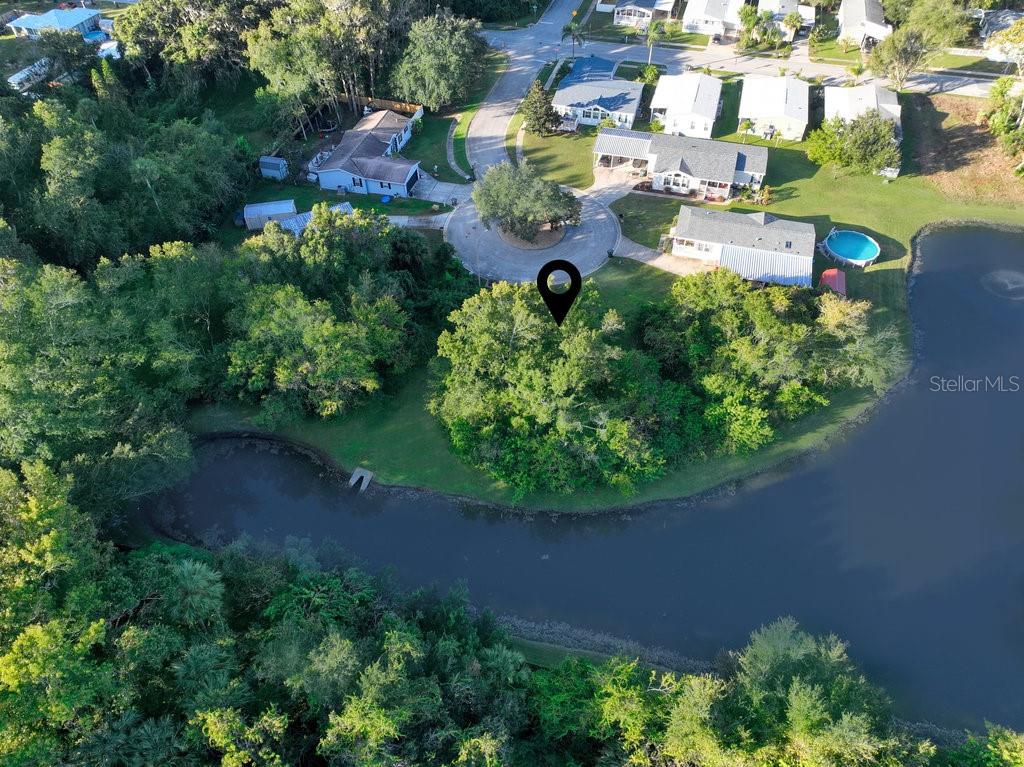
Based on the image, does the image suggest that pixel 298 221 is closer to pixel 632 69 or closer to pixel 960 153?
pixel 632 69

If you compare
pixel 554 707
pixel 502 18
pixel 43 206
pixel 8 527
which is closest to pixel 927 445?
pixel 554 707

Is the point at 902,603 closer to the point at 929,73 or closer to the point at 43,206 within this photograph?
the point at 43,206

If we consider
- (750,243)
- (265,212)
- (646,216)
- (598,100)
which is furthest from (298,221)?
(750,243)

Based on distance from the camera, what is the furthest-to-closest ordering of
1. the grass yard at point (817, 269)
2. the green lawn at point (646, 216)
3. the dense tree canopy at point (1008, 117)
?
1. the dense tree canopy at point (1008, 117)
2. the green lawn at point (646, 216)
3. the grass yard at point (817, 269)

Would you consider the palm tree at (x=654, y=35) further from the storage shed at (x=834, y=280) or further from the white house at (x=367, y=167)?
the storage shed at (x=834, y=280)

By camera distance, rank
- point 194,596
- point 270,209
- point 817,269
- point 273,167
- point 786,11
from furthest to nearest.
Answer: point 786,11
point 273,167
point 270,209
point 817,269
point 194,596

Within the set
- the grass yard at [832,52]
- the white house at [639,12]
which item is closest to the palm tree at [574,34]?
the white house at [639,12]
